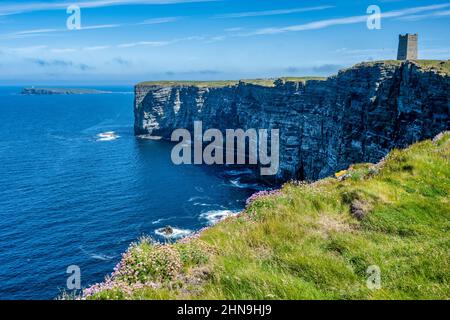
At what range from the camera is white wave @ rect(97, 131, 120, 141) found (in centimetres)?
15780

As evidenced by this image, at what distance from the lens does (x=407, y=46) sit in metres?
82.6

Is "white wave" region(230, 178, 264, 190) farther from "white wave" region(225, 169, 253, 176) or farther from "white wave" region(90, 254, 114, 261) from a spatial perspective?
"white wave" region(90, 254, 114, 261)

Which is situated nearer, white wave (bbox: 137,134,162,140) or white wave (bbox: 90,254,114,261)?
white wave (bbox: 90,254,114,261)

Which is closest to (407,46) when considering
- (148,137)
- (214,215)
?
(214,215)

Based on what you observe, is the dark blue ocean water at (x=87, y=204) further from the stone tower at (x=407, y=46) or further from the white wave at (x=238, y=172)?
the stone tower at (x=407, y=46)

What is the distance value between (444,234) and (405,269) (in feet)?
8.39

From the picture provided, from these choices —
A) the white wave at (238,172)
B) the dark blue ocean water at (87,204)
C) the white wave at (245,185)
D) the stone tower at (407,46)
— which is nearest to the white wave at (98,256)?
the dark blue ocean water at (87,204)

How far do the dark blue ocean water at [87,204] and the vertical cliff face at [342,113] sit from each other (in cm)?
1826

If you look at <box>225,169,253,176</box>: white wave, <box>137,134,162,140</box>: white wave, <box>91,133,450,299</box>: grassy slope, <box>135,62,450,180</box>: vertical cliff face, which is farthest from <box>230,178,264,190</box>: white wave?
<box>91,133,450,299</box>: grassy slope

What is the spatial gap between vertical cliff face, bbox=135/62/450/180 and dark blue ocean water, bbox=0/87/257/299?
1826 centimetres

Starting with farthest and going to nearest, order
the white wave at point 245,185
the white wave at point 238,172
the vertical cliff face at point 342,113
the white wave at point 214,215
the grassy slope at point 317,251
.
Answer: the white wave at point 238,172, the white wave at point 245,185, the white wave at point 214,215, the vertical cliff face at point 342,113, the grassy slope at point 317,251

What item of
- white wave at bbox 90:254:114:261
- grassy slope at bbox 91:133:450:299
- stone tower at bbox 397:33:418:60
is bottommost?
white wave at bbox 90:254:114:261

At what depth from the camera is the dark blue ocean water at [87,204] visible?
54.6 metres

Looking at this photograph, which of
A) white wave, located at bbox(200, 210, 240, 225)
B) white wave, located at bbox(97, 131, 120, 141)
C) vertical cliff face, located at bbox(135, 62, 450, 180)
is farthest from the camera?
white wave, located at bbox(97, 131, 120, 141)
